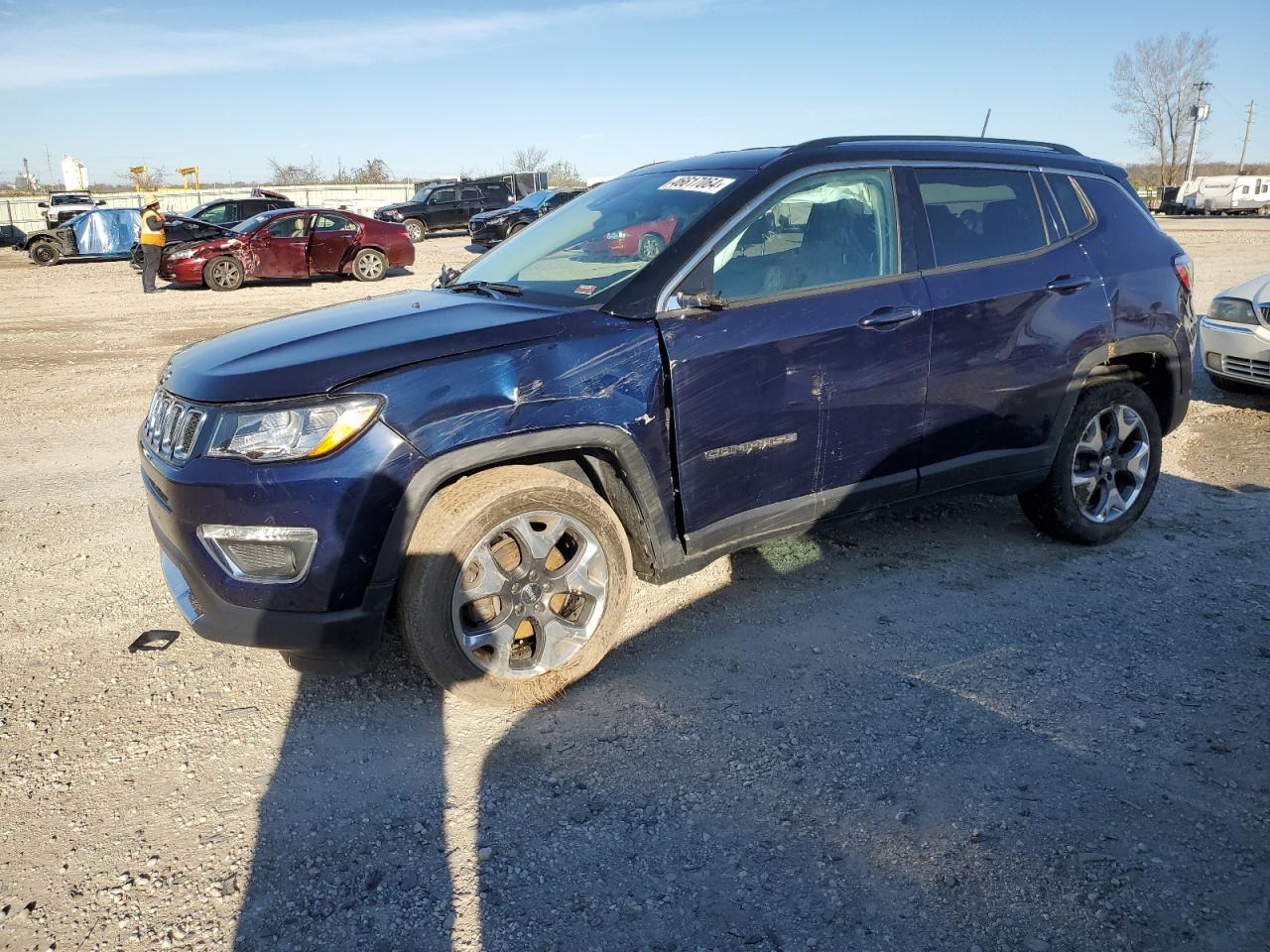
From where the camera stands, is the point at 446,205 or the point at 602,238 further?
the point at 446,205

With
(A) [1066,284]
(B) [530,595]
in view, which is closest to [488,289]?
(B) [530,595]

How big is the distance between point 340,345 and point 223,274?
1626 cm

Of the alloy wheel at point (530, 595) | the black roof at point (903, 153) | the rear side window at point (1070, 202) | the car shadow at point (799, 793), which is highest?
the black roof at point (903, 153)

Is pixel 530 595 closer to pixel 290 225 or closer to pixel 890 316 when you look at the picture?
pixel 890 316

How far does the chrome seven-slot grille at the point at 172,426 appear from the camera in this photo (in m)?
2.94

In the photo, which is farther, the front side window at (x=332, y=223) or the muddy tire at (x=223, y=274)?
the front side window at (x=332, y=223)

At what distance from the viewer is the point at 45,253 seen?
76.6ft

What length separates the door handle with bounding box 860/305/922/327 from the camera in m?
3.62

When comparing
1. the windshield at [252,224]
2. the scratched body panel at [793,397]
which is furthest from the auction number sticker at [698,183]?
the windshield at [252,224]

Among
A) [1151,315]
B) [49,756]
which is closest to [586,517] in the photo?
[49,756]

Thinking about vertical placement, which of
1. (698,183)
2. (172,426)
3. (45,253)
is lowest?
(45,253)

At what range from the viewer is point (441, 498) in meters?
3.01

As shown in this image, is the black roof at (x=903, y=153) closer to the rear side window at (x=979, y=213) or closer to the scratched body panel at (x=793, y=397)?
the rear side window at (x=979, y=213)

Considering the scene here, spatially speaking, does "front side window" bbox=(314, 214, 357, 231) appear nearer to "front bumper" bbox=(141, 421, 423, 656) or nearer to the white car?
the white car
